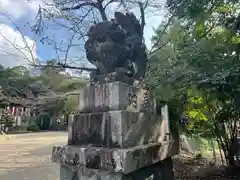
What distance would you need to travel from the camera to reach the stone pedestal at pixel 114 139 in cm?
170

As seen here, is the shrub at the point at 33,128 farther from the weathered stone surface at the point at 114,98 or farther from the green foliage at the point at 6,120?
the weathered stone surface at the point at 114,98

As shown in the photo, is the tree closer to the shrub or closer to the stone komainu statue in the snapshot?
the stone komainu statue

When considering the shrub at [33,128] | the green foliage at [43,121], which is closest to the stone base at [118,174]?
the shrub at [33,128]

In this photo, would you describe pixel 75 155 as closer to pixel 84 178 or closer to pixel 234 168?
pixel 84 178

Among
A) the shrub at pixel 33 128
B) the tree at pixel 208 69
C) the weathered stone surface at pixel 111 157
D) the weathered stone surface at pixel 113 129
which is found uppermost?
the tree at pixel 208 69

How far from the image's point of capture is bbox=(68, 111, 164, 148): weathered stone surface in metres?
1.77

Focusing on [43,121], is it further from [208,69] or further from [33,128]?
[208,69]

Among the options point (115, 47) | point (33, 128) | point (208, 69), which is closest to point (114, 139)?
point (115, 47)

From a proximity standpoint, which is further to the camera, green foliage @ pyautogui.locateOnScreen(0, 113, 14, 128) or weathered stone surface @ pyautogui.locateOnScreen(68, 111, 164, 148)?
green foliage @ pyautogui.locateOnScreen(0, 113, 14, 128)

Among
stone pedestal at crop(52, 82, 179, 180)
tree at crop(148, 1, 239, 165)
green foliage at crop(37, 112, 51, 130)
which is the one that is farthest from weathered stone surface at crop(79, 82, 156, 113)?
green foliage at crop(37, 112, 51, 130)

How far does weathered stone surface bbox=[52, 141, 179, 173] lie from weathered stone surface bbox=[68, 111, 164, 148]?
0.28 feet

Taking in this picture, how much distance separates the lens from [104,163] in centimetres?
168

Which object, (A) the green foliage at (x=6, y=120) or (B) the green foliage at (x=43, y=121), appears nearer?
(A) the green foliage at (x=6, y=120)

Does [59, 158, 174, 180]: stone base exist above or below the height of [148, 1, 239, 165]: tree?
below
